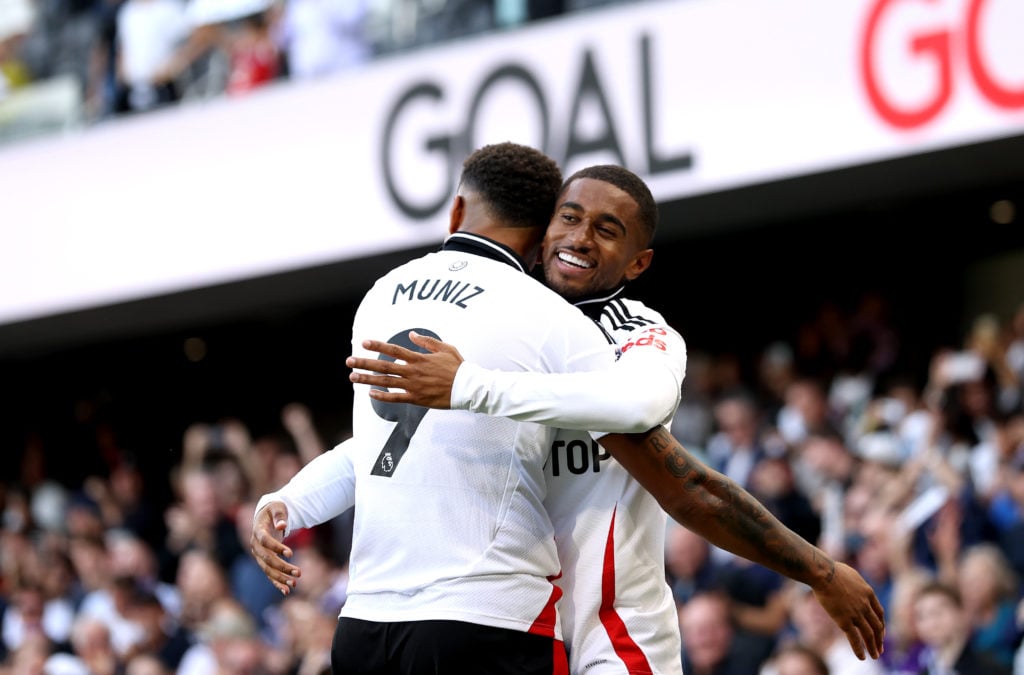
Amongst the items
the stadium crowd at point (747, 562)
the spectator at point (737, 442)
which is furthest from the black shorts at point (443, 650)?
the spectator at point (737, 442)

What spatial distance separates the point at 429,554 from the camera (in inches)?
129

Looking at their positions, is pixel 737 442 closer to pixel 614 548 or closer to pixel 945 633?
pixel 945 633

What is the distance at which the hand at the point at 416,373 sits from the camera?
3154 mm

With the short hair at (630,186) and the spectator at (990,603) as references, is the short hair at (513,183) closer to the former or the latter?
the short hair at (630,186)

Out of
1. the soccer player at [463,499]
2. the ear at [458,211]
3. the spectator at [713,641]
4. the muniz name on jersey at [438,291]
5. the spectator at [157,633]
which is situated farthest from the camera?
the spectator at [157,633]

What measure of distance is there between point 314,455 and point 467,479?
772 centimetres

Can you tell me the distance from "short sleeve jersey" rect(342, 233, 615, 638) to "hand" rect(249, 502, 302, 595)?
15 centimetres

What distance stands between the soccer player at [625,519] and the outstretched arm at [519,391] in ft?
0.21

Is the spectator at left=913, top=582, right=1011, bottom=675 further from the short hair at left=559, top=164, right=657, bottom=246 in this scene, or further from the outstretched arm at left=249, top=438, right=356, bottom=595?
the outstretched arm at left=249, top=438, right=356, bottom=595

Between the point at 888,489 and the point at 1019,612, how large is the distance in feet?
3.76

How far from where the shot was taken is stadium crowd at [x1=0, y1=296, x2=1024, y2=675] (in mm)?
6637

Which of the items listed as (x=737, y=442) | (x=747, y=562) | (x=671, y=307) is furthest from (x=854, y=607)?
(x=671, y=307)

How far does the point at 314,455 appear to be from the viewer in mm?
10898

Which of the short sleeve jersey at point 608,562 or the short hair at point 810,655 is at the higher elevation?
the short sleeve jersey at point 608,562
